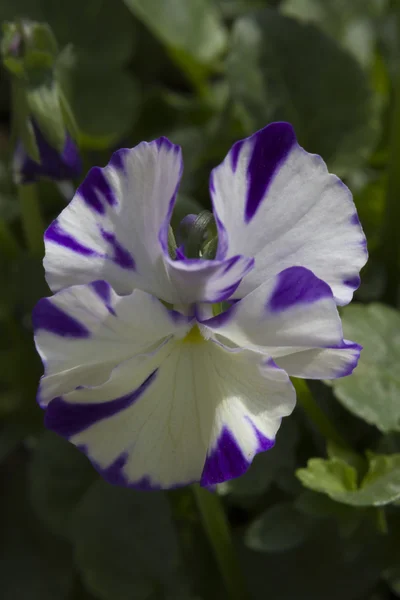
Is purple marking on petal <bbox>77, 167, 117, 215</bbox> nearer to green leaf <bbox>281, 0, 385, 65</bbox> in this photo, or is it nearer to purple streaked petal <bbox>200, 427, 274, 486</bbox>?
purple streaked petal <bbox>200, 427, 274, 486</bbox>

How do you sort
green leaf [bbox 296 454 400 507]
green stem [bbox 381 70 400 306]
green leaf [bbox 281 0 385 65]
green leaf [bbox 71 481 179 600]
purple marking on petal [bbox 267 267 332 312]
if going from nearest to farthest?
1. purple marking on petal [bbox 267 267 332 312]
2. green leaf [bbox 296 454 400 507]
3. green leaf [bbox 71 481 179 600]
4. green stem [bbox 381 70 400 306]
5. green leaf [bbox 281 0 385 65]

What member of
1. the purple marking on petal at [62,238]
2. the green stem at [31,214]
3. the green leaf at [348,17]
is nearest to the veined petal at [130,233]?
the purple marking on petal at [62,238]

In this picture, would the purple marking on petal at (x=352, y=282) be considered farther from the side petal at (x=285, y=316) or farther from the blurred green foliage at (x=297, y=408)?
the blurred green foliage at (x=297, y=408)

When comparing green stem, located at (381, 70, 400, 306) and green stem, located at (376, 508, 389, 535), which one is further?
green stem, located at (381, 70, 400, 306)

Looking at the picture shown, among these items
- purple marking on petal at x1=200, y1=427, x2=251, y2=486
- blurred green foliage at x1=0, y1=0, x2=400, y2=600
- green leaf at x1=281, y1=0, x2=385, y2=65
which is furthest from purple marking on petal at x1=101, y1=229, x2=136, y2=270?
green leaf at x1=281, y1=0, x2=385, y2=65

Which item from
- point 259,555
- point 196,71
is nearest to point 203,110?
point 196,71

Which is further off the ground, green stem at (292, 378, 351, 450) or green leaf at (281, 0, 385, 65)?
green leaf at (281, 0, 385, 65)

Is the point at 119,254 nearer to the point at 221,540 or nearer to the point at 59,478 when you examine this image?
the point at 221,540
